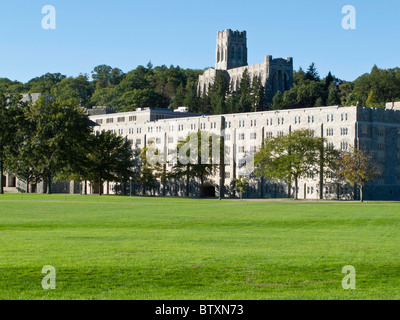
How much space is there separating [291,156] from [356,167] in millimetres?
11724

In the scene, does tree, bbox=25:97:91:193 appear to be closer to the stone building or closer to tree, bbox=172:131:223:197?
tree, bbox=172:131:223:197

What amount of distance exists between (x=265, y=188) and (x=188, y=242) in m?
112

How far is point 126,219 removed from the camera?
46.3m

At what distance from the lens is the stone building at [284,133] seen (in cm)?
12912

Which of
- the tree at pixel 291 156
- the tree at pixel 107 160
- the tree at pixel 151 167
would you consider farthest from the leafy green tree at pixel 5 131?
the tree at pixel 291 156

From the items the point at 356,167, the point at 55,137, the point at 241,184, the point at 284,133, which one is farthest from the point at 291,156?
the point at 55,137

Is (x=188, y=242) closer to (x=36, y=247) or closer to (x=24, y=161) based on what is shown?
(x=36, y=247)

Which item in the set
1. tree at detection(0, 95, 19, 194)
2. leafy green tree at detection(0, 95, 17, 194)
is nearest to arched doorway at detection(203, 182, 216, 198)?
tree at detection(0, 95, 19, 194)

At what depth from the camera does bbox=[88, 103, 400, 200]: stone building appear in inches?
5084

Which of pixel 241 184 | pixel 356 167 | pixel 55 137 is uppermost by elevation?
pixel 55 137

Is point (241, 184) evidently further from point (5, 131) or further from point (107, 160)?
point (5, 131)

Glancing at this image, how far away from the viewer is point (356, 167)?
121 m

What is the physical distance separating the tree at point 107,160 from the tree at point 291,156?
3244cm
